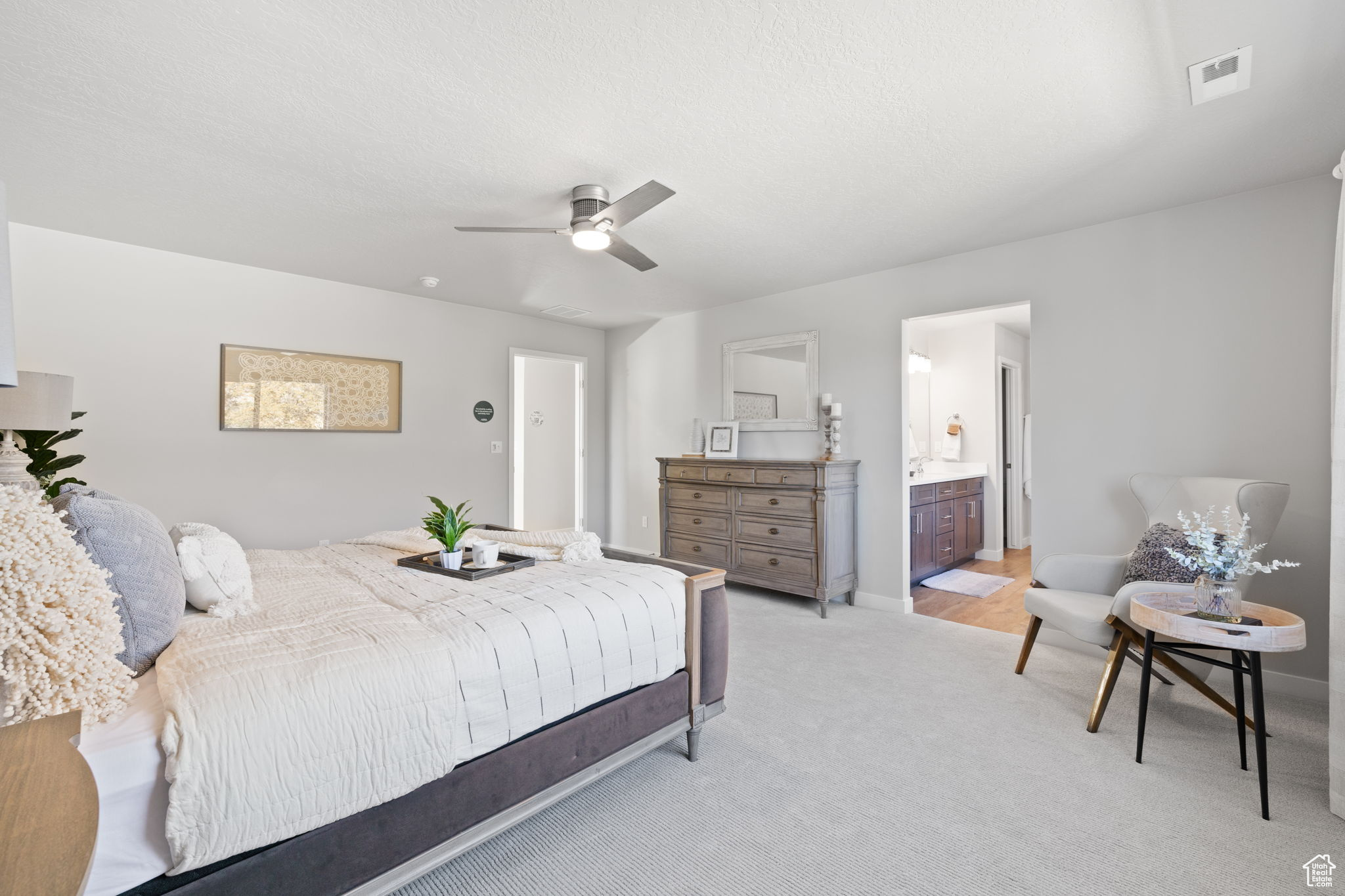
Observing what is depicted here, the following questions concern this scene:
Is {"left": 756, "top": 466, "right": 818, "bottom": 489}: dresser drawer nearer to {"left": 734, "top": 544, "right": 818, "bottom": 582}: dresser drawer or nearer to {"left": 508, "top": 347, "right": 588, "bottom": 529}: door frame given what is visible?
{"left": 734, "top": 544, "right": 818, "bottom": 582}: dresser drawer

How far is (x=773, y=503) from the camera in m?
4.46

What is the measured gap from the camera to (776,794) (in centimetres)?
204

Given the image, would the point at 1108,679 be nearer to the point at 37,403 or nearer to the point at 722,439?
the point at 722,439

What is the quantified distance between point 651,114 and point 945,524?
14.7 ft

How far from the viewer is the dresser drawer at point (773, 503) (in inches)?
168

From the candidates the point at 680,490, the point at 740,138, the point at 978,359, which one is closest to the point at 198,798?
the point at 740,138

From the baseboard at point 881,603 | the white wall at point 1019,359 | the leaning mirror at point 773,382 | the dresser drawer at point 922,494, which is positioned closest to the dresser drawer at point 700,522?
the leaning mirror at point 773,382

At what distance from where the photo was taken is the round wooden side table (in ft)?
6.39

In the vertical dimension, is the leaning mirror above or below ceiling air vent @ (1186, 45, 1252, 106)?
below

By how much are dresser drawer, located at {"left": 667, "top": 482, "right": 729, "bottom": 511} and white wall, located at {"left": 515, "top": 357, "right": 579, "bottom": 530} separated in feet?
6.40

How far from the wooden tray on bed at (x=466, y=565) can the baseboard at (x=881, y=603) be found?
2.85 meters

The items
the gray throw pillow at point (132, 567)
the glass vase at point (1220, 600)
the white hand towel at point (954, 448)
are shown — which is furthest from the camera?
the white hand towel at point (954, 448)

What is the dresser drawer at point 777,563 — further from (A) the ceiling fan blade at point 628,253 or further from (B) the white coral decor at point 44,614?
(B) the white coral decor at point 44,614

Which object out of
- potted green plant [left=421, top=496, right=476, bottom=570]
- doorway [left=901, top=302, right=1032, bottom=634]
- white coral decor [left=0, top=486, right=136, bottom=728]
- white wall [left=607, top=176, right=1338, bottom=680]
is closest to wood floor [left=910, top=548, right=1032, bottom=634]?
doorway [left=901, top=302, right=1032, bottom=634]
